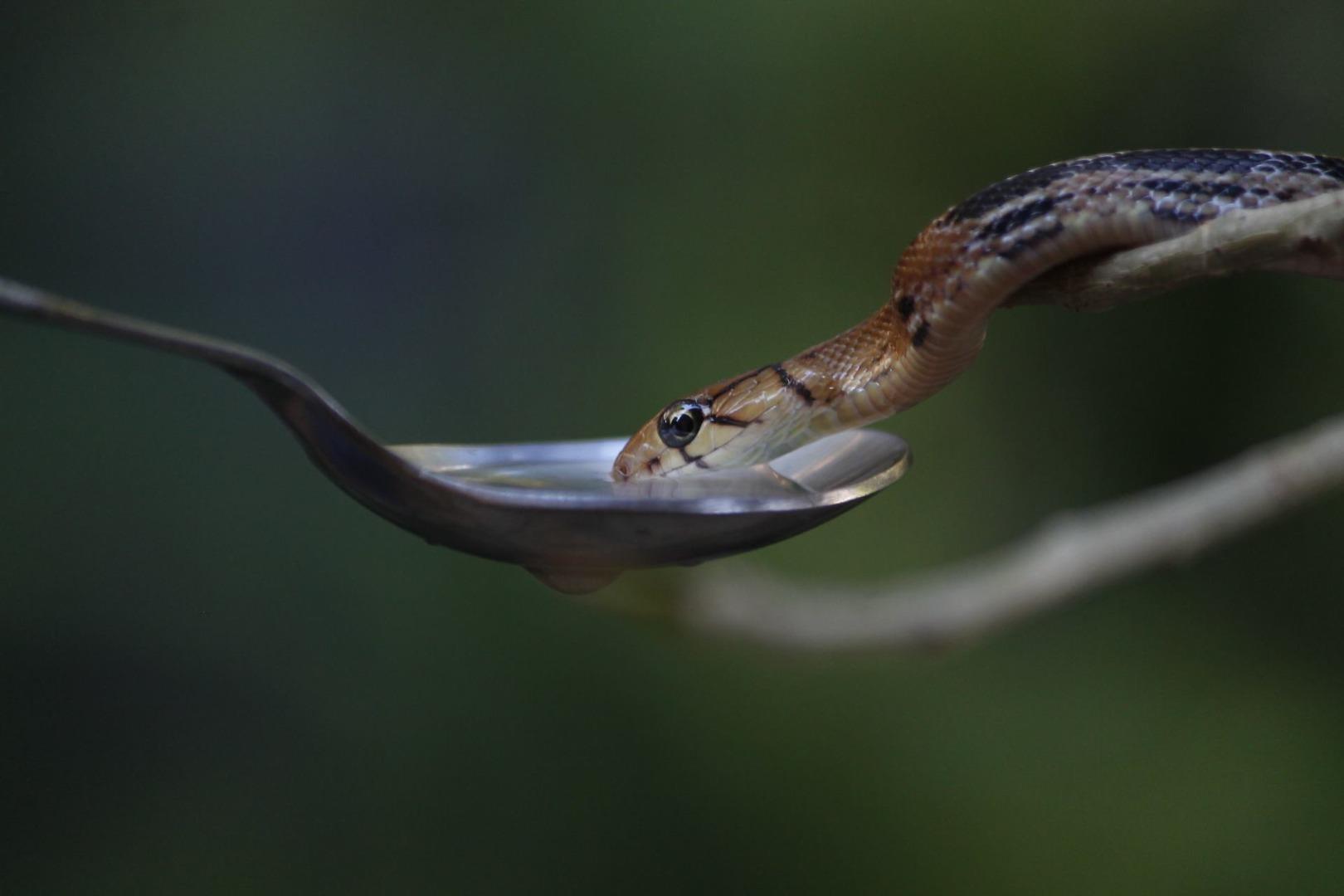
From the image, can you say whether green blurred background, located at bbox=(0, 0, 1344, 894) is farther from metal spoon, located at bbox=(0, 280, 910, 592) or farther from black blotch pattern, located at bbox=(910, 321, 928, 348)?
metal spoon, located at bbox=(0, 280, 910, 592)

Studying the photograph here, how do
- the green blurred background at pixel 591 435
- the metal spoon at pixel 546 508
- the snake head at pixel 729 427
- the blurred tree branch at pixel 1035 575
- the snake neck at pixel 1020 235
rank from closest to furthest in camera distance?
the metal spoon at pixel 546 508 < the snake neck at pixel 1020 235 < the snake head at pixel 729 427 < the blurred tree branch at pixel 1035 575 < the green blurred background at pixel 591 435

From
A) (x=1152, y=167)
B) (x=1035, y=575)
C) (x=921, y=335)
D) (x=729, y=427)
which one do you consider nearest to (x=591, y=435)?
(x=1035, y=575)

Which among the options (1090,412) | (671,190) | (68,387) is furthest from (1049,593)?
(68,387)

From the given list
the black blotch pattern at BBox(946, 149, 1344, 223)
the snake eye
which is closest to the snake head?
the snake eye

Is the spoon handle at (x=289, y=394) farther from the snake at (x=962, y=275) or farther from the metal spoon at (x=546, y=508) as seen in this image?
the snake at (x=962, y=275)

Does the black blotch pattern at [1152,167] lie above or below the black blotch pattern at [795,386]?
above

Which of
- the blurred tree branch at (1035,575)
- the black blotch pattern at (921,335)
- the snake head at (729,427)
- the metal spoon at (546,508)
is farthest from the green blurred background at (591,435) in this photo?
the metal spoon at (546,508)

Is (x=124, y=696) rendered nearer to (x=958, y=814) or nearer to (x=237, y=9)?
(x=237, y=9)

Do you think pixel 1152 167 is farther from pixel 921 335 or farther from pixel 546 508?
pixel 546 508
